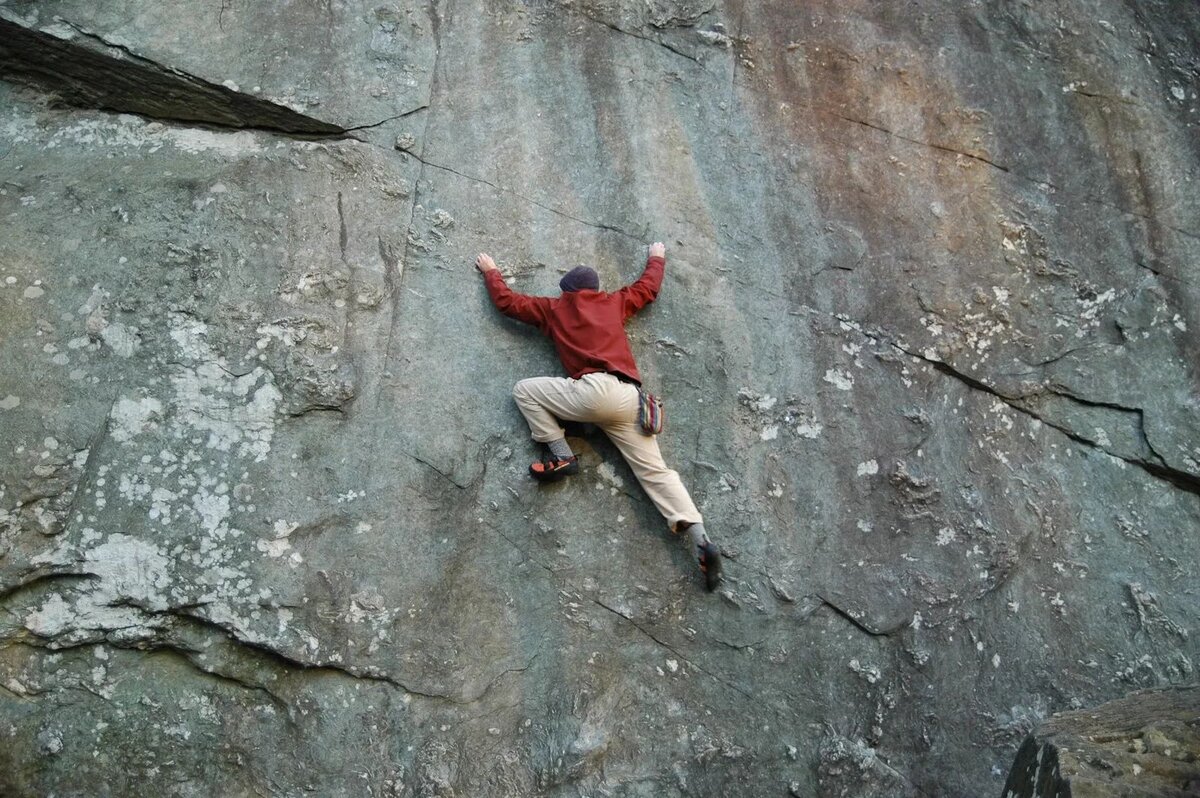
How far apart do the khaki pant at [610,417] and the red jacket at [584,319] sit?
103 mm

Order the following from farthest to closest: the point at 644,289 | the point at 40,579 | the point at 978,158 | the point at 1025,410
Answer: the point at 978,158 → the point at 1025,410 → the point at 644,289 → the point at 40,579

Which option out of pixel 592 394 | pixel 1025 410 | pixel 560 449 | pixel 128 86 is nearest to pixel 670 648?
pixel 560 449

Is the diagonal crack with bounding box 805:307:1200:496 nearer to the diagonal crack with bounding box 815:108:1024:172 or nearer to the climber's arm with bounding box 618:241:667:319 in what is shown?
the climber's arm with bounding box 618:241:667:319

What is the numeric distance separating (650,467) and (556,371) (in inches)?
30.4

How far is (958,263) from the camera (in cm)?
717

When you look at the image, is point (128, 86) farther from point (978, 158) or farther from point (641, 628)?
point (978, 158)

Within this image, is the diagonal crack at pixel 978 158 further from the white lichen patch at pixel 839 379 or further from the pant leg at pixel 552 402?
the pant leg at pixel 552 402

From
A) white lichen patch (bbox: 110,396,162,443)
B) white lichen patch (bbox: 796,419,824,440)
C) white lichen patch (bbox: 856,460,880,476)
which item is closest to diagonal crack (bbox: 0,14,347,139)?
white lichen patch (bbox: 110,396,162,443)

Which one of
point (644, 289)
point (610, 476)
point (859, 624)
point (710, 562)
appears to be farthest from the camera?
point (644, 289)

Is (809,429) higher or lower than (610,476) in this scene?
higher

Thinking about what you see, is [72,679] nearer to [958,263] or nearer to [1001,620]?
[1001,620]

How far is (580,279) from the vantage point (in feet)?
21.3

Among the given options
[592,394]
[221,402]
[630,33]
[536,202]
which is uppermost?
[630,33]

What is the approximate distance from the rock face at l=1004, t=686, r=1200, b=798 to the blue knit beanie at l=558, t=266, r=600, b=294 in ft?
10.3
